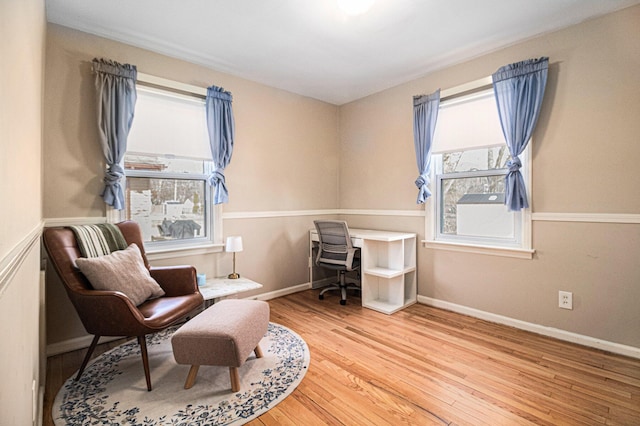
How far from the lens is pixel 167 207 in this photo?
305cm

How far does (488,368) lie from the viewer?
2.20 meters

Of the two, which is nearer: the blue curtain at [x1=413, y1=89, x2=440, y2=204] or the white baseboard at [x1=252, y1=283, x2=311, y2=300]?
the blue curtain at [x1=413, y1=89, x2=440, y2=204]

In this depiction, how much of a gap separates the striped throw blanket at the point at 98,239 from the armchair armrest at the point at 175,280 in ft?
1.09

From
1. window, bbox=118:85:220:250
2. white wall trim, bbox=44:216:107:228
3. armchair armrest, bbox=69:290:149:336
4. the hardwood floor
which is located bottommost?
the hardwood floor

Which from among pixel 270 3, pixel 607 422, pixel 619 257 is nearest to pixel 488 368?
pixel 607 422

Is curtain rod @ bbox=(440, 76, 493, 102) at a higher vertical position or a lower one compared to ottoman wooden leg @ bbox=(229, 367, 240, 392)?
higher

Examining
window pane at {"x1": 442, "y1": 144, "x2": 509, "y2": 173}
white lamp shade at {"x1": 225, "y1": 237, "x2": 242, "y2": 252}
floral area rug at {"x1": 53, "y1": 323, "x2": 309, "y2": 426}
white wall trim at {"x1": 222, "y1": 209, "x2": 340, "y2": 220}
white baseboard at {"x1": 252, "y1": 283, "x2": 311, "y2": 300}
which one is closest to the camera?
floral area rug at {"x1": 53, "y1": 323, "x2": 309, "y2": 426}

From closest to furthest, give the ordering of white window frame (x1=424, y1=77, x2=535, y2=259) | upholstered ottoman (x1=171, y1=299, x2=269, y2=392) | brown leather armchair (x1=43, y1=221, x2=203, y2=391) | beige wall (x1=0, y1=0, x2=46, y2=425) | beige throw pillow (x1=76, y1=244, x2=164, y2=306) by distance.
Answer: beige wall (x1=0, y1=0, x2=46, y2=425) → upholstered ottoman (x1=171, y1=299, x2=269, y2=392) → brown leather armchair (x1=43, y1=221, x2=203, y2=391) → beige throw pillow (x1=76, y1=244, x2=164, y2=306) → white window frame (x1=424, y1=77, x2=535, y2=259)

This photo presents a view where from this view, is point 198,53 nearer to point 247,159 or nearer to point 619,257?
point 247,159

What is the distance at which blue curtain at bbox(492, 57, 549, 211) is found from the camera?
265 cm

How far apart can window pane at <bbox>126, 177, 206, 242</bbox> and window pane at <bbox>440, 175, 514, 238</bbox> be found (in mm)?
2644

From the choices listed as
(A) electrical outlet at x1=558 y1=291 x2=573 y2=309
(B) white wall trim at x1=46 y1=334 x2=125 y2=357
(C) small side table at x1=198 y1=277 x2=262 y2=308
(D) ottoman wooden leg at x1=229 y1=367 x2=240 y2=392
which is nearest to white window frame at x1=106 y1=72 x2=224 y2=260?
(C) small side table at x1=198 y1=277 x2=262 y2=308

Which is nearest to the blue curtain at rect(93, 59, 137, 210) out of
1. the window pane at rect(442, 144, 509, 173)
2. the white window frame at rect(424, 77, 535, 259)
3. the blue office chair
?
the blue office chair

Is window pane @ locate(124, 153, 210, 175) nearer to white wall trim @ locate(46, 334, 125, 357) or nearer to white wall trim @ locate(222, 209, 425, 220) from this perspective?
white wall trim @ locate(222, 209, 425, 220)
